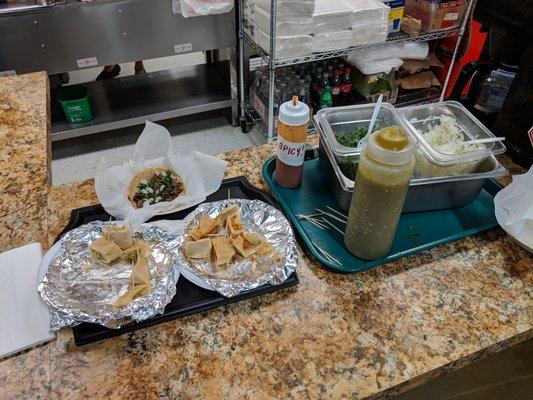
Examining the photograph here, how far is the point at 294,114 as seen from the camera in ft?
2.71

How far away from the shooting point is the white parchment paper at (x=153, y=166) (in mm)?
887

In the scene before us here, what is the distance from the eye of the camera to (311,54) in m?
1.99

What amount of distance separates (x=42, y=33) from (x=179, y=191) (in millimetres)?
1459

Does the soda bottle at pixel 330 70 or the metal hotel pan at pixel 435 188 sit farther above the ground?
the metal hotel pan at pixel 435 188

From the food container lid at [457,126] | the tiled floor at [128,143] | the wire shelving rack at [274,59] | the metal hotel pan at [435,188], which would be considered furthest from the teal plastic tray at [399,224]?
the tiled floor at [128,143]

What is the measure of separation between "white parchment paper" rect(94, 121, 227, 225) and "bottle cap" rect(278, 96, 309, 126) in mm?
200

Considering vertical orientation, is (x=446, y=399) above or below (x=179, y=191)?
below

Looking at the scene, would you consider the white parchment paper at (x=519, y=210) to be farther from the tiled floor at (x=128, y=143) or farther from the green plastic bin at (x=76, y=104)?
the green plastic bin at (x=76, y=104)

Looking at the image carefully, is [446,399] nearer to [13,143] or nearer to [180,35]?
[13,143]

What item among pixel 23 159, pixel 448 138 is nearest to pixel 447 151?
pixel 448 138

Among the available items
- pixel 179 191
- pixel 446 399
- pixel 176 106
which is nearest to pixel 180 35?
pixel 176 106

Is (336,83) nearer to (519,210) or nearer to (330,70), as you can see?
(330,70)

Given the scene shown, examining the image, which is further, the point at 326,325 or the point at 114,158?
the point at 114,158

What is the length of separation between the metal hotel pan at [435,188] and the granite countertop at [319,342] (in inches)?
5.3
